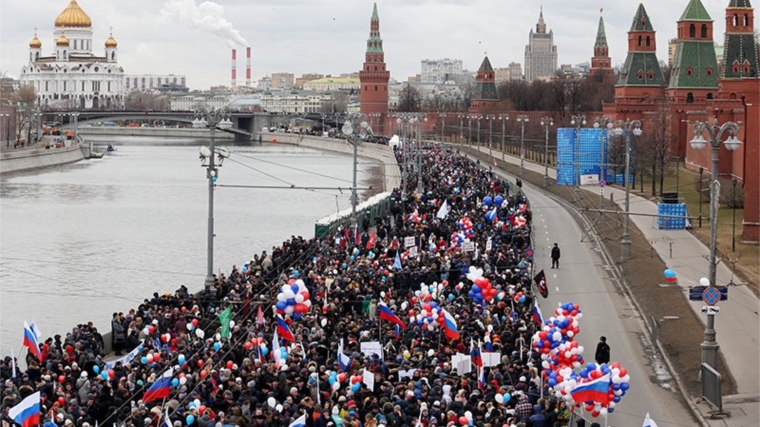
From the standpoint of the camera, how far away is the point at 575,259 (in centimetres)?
3406

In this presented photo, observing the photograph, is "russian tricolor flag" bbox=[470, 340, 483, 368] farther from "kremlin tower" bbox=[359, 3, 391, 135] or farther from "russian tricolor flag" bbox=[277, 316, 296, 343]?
"kremlin tower" bbox=[359, 3, 391, 135]

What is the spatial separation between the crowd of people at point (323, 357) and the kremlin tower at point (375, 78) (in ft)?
370

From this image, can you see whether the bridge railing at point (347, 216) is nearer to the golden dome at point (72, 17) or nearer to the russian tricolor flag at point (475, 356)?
the russian tricolor flag at point (475, 356)

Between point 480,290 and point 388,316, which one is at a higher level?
point 480,290

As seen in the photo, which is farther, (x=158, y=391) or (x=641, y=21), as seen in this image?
(x=641, y=21)

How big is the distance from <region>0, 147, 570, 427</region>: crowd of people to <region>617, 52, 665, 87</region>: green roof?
1870 inches

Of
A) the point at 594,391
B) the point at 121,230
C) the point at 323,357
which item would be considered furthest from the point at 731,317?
the point at 121,230

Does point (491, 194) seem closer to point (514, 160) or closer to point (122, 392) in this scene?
point (122, 392)

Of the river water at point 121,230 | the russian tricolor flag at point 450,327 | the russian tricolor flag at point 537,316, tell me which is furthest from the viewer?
the river water at point 121,230

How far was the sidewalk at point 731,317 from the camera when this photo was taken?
1847 centimetres

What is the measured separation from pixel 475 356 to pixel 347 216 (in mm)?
20777

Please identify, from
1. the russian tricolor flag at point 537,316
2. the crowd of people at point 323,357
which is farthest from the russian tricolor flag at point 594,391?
the russian tricolor flag at point 537,316

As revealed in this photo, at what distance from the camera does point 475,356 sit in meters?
17.7

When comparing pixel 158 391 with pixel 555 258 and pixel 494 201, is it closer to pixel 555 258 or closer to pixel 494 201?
pixel 555 258
